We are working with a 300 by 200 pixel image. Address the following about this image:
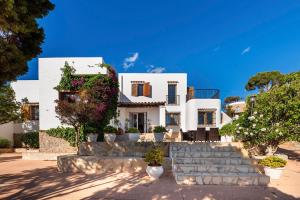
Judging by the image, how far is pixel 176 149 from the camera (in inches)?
372

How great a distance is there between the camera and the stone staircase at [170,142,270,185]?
22.6 feet

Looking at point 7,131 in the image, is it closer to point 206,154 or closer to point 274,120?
point 206,154

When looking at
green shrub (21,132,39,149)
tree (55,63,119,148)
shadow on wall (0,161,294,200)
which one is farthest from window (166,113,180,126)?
shadow on wall (0,161,294,200)

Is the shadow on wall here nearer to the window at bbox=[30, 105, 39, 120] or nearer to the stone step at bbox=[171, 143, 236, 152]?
the stone step at bbox=[171, 143, 236, 152]

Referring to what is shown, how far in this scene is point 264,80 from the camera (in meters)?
30.7

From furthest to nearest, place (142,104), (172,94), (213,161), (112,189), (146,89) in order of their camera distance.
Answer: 1. (172,94)
2. (146,89)
3. (142,104)
4. (213,161)
5. (112,189)

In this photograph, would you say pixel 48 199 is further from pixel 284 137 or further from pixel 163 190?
pixel 284 137

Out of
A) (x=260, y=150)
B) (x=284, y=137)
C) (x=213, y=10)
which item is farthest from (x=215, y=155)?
(x=213, y=10)

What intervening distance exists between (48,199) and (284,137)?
9563 mm

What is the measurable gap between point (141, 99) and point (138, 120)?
2.53 meters

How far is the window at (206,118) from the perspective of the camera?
65.2 ft

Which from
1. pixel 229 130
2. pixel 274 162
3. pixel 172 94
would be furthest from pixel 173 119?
pixel 274 162

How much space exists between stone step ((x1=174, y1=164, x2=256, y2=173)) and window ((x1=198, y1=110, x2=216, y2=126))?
12.4 metres

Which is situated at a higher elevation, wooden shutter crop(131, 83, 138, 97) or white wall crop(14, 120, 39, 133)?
wooden shutter crop(131, 83, 138, 97)
